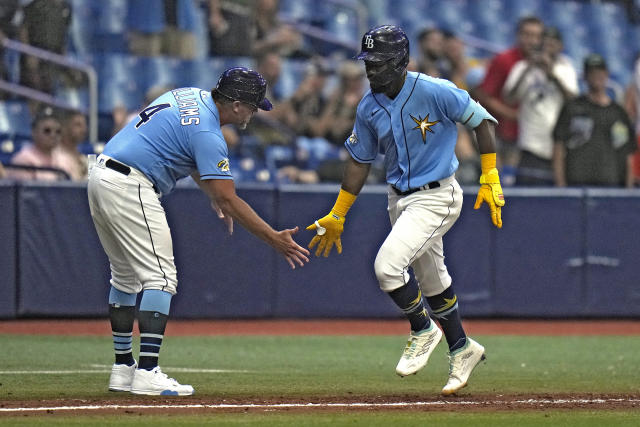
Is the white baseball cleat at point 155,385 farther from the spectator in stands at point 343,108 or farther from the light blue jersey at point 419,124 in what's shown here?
the spectator in stands at point 343,108

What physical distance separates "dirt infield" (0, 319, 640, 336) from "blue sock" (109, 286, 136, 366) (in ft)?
13.0

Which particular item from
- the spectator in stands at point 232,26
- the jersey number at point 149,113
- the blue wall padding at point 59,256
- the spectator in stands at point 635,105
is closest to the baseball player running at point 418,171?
the jersey number at point 149,113

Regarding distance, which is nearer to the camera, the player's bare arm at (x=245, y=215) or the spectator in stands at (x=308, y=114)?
the player's bare arm at (x=245, y=215)

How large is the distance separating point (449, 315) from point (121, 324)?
6.50ft

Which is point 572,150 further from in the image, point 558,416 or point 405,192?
point 558,416

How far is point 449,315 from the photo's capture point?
7301 millimetres

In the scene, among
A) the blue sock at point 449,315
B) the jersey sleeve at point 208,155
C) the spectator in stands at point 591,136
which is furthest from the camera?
the spectator in stands at point 591,136

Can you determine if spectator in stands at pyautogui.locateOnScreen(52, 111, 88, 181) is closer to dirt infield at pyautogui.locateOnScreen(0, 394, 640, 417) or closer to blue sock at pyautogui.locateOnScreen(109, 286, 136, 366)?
blue sock at pyautogui.locateOnScreen(109, 286, 136, 366)

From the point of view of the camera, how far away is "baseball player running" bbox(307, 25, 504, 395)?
22.8 feet

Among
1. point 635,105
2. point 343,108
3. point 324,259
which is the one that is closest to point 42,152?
point 324,259

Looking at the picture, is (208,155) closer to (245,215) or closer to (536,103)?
(245,215)

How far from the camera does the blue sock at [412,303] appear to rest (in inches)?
278

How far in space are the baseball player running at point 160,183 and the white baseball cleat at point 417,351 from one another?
889mm

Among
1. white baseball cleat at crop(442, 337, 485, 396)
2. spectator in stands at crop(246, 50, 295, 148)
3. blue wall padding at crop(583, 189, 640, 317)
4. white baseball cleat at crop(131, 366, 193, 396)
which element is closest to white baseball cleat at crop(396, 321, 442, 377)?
white baseball cleat at crop(442, 337, 485, 396)
